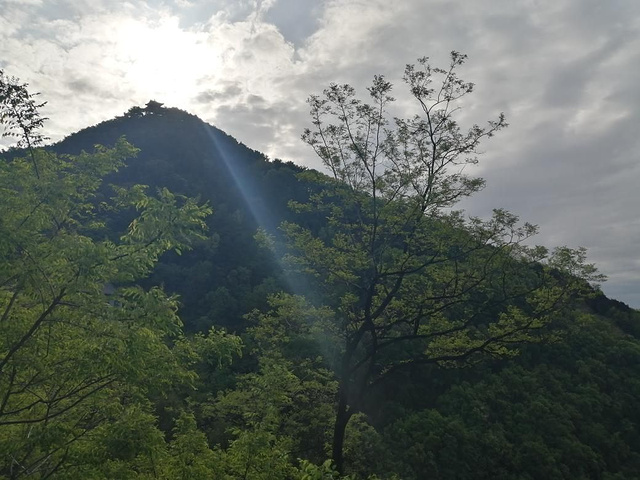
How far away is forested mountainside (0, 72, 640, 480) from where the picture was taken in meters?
5.27

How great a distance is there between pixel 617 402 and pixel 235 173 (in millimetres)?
50210

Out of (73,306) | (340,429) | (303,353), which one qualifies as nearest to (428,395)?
(303,353)

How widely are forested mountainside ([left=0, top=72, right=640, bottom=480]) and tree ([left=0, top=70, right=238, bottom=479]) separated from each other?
32 millimetres

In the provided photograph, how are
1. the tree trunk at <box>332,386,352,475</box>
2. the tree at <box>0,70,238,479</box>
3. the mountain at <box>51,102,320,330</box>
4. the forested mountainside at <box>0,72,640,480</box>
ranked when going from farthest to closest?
the mountain at <box>51,102,320,330</box> → the tree trunk at <box>332,386,352,475</box> → the forested mountainside at <box>0,72,640,480</box> → the tree at <box>0,70,238,479</box>

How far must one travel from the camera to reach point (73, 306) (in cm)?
534

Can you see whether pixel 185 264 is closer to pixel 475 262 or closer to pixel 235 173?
pixel 235 173

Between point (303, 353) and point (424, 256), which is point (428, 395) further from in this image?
point (424, 256)

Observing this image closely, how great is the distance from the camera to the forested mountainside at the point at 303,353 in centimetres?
527

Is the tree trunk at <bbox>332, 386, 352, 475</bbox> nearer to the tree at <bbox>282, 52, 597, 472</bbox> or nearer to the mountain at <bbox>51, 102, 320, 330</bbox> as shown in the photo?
the tree at <bbox>282, 52, 597, 472</bbox>

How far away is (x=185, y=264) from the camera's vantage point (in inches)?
1811

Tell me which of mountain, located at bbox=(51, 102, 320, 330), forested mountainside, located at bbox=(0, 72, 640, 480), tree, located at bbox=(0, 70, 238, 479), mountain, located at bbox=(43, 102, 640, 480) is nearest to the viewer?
tree, located at bbox=(0, 70, 238, 479)

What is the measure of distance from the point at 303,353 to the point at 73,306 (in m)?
17.8

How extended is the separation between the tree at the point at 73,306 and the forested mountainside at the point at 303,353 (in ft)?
0.10

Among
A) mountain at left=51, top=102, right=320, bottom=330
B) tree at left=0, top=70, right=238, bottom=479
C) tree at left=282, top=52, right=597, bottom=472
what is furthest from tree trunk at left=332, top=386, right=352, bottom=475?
mountain at left=51, top=102, right=320, bottom=330
